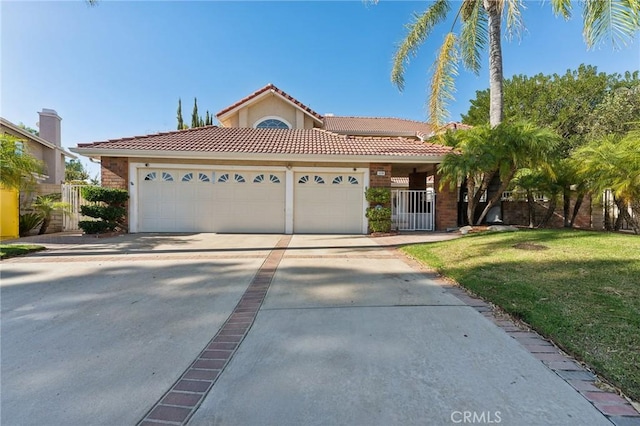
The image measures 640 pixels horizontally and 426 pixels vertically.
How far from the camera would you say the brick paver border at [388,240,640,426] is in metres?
1.99

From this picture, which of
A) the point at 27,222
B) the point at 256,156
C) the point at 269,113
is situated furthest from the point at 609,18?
the point at 27,222

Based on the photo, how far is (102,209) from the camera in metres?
9.87

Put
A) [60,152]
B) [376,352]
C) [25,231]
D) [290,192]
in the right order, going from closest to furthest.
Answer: [376,352] < [25,231] < [290,192] < [60,152]

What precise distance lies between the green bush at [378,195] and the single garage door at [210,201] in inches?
131

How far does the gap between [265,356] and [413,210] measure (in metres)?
10.9

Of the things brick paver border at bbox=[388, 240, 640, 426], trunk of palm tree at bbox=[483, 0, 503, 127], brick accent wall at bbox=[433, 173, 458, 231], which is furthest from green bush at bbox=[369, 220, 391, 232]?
brick paver border at bbox=[388, 240, 640, 426]

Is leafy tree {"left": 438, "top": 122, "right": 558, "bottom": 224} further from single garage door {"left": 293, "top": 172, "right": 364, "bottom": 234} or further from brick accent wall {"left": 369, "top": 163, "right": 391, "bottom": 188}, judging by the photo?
single garage door {"left": 293, "top": 172, "right": 364, "bottom": 234}

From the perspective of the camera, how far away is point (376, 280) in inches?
202

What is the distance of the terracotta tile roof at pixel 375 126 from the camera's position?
19.4 metres

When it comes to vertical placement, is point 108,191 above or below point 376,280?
above

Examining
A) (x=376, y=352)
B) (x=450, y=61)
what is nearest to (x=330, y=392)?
(x=376, y=352)

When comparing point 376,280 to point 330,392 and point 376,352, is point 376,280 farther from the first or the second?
point 330,392

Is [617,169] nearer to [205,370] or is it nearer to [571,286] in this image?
[571,286]

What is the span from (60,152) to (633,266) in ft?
92.0
